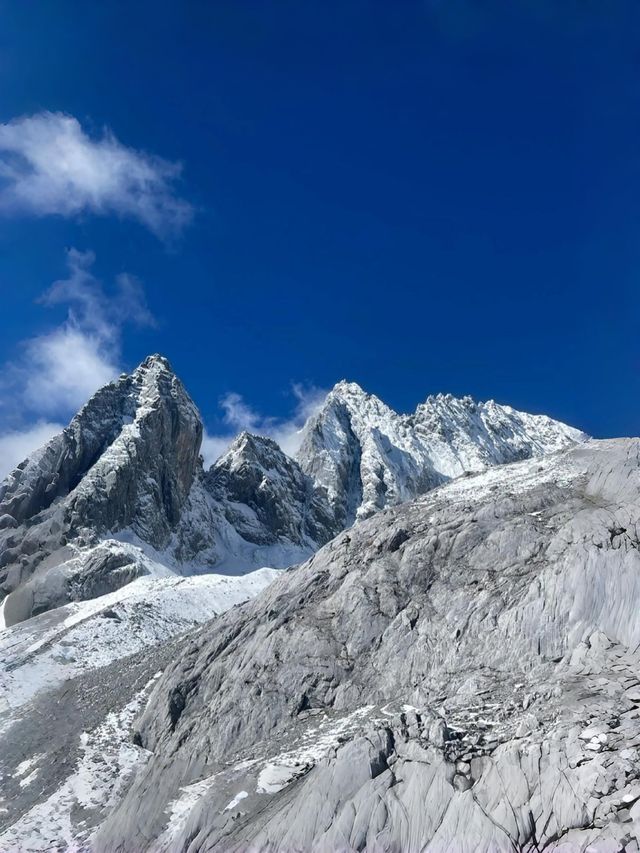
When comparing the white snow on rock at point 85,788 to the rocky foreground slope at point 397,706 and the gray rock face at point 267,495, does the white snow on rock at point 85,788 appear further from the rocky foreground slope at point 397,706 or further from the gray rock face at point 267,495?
the gray rock face at point 267,495

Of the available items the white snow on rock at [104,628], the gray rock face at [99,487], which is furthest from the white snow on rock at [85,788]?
the gray rock face at [99,487]

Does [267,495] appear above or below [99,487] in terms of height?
above

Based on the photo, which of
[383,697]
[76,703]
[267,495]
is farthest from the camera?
[267,495]

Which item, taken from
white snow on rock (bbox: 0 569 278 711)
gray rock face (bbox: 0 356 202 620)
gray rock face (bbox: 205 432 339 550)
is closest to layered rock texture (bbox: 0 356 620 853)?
white snow on rock (bbox: 0 569 278 711)

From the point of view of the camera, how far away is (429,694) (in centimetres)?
3941

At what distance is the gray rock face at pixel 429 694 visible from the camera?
26.5 m

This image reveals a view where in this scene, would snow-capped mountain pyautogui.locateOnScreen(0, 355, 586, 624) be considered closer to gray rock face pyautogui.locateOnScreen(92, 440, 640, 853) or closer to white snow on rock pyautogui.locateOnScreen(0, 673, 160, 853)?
white snow on rock pyautogui.locateOnScreen(0, 673, 160, 853)

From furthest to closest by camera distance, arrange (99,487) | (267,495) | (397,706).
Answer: (267,495) < (99,487) < (397,706)

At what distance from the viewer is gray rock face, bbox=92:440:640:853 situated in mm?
26516

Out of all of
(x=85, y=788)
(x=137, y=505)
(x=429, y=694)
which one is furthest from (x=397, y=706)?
(x=137, y=505)

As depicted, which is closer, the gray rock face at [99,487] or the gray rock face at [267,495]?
the gray rock face at [99,487]

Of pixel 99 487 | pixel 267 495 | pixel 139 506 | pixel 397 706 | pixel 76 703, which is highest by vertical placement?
pixel 267 495

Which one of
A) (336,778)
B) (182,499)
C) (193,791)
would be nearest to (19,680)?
(193,791)

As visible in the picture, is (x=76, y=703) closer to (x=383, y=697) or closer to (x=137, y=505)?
(x=383, y=697)
